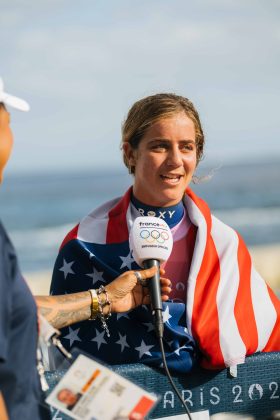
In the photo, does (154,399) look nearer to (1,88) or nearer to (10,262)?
(10,262)

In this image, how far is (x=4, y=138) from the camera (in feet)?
7.80

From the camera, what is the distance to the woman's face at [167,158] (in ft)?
11.8

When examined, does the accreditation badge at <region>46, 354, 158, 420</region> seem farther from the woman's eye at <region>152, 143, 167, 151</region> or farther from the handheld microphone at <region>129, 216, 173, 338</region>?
the woman's eye at <region>152, 143, 167, 151</region>

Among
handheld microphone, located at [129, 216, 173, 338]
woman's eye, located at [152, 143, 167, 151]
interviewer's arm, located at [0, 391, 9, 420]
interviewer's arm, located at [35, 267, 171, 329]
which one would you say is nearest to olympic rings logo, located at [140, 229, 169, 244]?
handheld microphone, located at [129, 216, 173, 338]

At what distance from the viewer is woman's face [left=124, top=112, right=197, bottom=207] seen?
142 inches

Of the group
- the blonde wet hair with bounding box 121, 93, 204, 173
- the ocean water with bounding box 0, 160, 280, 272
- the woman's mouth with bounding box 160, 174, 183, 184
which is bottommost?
the ocean water with bounding box 0, 160, 280, 272

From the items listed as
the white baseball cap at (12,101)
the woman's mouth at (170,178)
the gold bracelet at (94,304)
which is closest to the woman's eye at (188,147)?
the woman's mouth at (170,178)

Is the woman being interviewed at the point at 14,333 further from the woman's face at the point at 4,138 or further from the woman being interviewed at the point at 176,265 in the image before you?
the woman being interviewed at the point at 176,265

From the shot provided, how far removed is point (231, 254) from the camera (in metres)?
3.73

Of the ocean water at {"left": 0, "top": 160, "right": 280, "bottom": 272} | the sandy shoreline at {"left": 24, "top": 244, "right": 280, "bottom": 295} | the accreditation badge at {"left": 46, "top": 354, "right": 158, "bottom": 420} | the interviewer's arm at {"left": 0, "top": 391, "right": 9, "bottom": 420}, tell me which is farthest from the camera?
the ocean water at {"left": 0, "top": 160, "right": 280, "bottom": 272}

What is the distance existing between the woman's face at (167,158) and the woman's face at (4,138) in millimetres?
1248

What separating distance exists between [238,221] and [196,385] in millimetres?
26479

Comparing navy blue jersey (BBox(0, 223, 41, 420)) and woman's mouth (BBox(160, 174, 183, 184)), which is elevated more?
woman's mouth (BBox(160, 174, 183, 184))

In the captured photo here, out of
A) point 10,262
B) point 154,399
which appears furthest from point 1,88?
point 154,399
